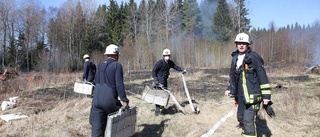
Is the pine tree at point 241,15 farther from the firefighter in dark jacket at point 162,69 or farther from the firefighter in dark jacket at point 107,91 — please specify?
the firefighter in dark jacket at point 107,91

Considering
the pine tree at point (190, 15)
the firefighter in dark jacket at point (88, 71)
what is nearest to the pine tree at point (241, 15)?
the pine tree at point (190, 15)

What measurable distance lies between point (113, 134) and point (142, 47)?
28656mm

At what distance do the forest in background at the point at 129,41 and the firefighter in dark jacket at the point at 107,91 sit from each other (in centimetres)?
2536

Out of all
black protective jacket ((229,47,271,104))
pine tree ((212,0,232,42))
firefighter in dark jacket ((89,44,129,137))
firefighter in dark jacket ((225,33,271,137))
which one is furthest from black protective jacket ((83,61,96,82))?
pine tree ((212,0,232,42))

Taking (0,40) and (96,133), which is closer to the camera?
(96,133)

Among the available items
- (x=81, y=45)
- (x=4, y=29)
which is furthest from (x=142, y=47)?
(x=4, y=29)

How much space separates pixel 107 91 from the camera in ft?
13.6

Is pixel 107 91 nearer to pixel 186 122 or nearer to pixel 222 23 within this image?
pixel 186 122

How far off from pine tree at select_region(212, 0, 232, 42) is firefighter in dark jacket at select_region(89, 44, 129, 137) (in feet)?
126

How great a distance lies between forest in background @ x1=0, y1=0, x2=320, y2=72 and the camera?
106 feet

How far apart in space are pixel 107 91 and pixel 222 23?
40829mm

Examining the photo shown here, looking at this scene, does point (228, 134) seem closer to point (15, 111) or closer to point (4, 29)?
point (15, 111)

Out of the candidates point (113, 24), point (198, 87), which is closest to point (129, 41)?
point (113, 24)

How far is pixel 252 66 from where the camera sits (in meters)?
4.09
